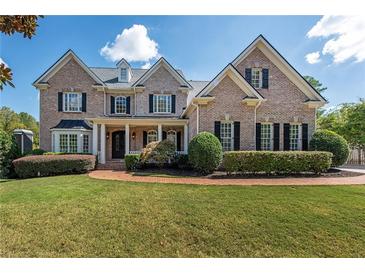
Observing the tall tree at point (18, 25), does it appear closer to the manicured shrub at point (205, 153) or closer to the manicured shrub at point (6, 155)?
the manicured shrub at point (205, 153)

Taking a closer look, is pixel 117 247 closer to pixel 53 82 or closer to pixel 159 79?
pixel 159 79

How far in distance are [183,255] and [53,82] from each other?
61.5 feet

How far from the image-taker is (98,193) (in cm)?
734

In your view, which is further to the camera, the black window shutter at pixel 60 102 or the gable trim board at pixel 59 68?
the black window shutter at pixel 60 102

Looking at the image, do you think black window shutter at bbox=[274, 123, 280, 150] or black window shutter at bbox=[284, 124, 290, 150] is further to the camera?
black window shutter at bbox=[284, 124, 290, 150]

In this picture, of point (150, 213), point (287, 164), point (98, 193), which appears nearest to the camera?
point (150, 213)

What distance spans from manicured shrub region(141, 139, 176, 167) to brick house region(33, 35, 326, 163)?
229 centimetres

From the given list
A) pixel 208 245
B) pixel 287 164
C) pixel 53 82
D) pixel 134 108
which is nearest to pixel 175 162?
pixel 287 164

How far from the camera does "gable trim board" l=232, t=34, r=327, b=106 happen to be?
14359mm

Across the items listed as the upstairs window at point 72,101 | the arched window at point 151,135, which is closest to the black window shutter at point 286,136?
the arched window at point 151,135

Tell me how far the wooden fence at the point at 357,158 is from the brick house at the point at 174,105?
10325 mm

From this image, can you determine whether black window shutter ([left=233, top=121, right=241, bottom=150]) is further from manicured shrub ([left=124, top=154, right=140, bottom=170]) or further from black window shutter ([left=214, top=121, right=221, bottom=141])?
manicured shrub ([left=124, top=154, right=140, bottom=170])

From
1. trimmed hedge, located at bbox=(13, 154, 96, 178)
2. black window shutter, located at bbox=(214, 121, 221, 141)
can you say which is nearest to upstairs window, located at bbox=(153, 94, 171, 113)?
black window shutter, located at bbox=(214, 121, 221, 141)

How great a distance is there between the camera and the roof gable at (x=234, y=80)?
1276 centimetres
